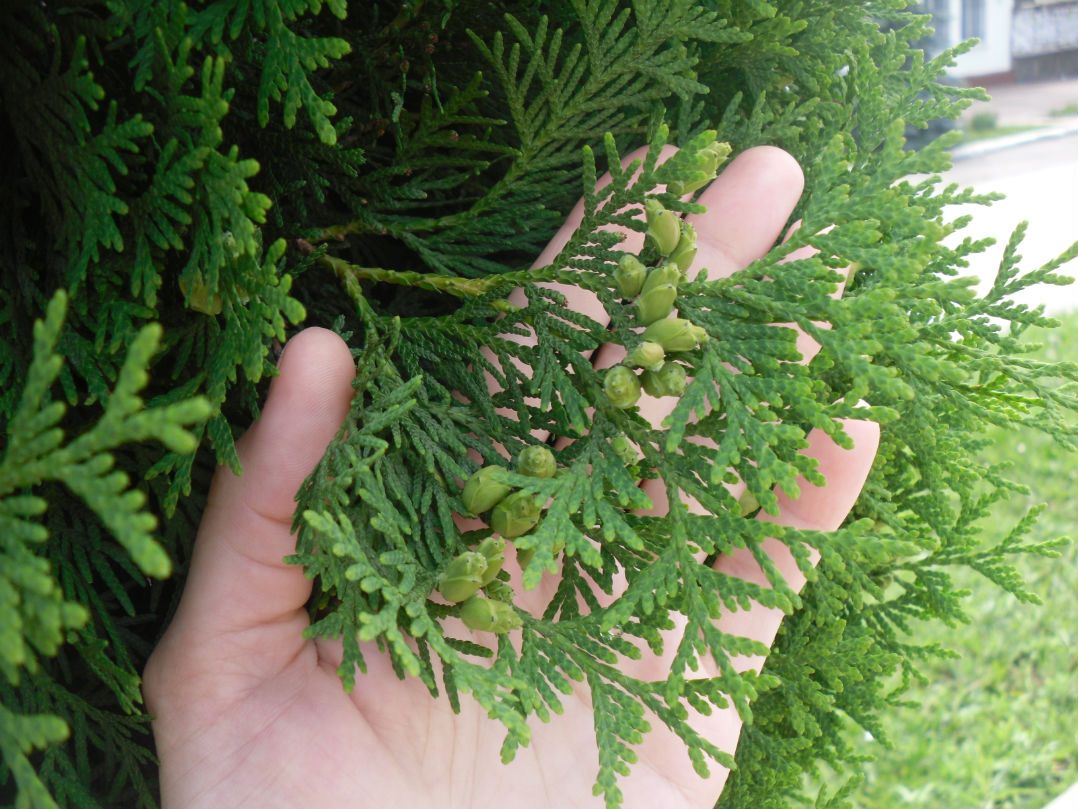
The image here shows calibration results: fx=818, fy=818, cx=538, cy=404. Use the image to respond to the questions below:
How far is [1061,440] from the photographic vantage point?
119 centimetres

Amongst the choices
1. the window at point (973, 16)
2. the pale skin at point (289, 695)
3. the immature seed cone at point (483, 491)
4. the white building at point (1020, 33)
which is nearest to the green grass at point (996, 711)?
the pale skin at point (289, 695)

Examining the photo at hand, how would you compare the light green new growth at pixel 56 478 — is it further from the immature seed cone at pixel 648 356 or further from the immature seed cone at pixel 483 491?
the immature seed cone at pixel 648 356

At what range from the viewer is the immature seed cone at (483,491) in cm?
101

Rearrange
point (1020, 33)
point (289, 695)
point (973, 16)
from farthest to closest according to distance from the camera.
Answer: point (973, 16) < point (1020, 33) < point (289, 695)

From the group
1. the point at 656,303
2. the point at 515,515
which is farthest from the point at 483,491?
the point at 656,303

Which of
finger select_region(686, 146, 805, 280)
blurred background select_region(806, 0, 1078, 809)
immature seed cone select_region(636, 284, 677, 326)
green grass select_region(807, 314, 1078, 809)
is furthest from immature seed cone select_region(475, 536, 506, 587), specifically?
green grass select_region(807, 314, 1078, 809)

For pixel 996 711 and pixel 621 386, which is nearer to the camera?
pixel 621 386

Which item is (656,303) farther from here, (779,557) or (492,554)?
(779,557)

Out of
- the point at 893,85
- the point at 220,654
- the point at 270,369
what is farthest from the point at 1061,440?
the point at 220,654

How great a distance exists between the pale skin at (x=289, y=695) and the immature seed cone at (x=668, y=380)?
1.22ft

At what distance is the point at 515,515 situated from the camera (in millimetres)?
1014

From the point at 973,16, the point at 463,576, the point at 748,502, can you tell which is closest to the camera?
the point at 463,576

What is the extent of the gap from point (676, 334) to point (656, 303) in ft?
0.18

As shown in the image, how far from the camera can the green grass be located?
2.67 metres
